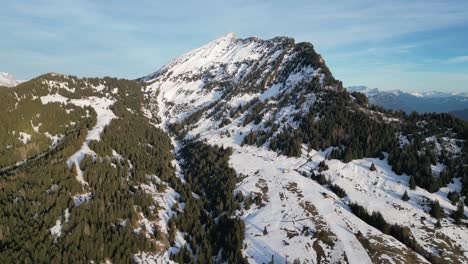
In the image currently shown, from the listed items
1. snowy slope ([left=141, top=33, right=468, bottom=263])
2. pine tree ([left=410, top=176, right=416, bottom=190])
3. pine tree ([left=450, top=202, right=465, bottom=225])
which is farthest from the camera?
pine tree ([left=410, top=176, right=416, bottom=190])

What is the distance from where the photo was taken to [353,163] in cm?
7819

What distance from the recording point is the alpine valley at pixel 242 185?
4934 centimetres

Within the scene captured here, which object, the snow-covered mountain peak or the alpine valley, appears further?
the snow-covered mountain peak

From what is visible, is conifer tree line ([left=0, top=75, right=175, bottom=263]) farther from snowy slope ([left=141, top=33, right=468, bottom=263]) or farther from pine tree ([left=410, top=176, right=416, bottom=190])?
pine tree ([left=410, top=176, right=416, bottom=190])

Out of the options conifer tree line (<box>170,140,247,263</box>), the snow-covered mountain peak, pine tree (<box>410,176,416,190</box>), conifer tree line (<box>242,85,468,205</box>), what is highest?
the snow-covered mountain peak

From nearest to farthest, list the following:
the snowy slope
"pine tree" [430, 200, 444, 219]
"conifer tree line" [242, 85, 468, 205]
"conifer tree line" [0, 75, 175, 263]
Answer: "conifer tree line" [0, 75, 175, 263]
the snowy slope
"pine tree" [430, 200, 444, 219]
"conifer tree line" [242, 85, 468, 205]

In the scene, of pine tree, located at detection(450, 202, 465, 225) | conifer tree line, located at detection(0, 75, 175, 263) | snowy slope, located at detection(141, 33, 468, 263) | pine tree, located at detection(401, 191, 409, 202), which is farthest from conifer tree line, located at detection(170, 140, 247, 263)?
pine tree, located at detection(450, 202, 465, 225)

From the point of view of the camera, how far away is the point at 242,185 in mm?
73812

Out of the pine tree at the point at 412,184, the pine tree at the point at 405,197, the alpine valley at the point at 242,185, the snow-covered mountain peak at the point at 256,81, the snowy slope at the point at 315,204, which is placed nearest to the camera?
the snowy slope at the point at 315,204

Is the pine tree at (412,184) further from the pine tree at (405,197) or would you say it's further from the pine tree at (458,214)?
the pine tree at (458,214)

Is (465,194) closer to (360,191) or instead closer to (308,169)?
(360,191)

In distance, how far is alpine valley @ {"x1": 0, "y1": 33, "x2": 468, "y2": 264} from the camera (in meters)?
49.3

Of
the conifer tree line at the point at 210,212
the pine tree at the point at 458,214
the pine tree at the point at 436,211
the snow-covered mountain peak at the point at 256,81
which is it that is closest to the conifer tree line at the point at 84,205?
the conifer tree line at the point at 210,212

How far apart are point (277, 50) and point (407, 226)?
15646 centimetres
